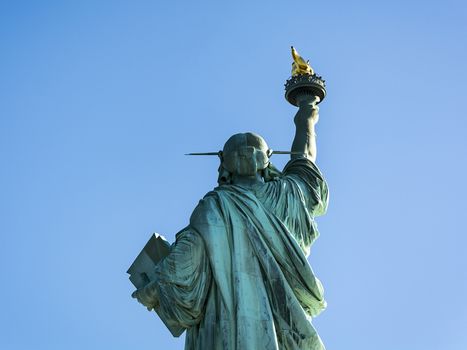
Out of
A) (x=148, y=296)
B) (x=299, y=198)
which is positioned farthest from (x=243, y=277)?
(x=299, y=198)

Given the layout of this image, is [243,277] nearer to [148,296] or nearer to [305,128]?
[148,296]

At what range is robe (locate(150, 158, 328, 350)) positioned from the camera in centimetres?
1881

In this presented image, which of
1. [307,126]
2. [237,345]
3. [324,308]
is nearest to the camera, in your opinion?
[237,345]

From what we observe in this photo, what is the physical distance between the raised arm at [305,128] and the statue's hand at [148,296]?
142 inches

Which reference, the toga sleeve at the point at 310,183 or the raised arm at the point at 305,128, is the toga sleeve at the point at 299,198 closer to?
the toga sleeve at the point at 310,183

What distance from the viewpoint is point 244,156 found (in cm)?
2075

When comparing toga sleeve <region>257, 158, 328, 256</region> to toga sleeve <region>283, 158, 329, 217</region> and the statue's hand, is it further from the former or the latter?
the statue's hand

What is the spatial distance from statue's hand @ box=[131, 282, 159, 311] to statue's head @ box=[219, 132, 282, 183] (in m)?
2.43

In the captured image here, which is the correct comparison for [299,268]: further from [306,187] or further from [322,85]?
[322,85]

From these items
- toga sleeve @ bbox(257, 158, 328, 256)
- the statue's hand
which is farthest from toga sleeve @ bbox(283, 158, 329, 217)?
the statue's hand

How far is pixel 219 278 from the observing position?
19.2 m

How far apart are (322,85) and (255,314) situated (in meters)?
5.65

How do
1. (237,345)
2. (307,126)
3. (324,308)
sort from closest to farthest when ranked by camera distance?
1. (237,345)
2. (324,308)
3. (307,126)

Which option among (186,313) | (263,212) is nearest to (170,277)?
(186,313)
